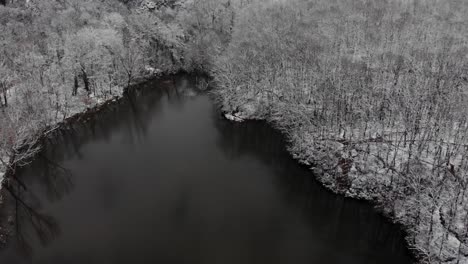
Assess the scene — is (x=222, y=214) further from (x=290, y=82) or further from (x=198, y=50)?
(x=198, y=50)

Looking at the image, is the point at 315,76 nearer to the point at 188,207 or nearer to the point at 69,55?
the point at 188,207

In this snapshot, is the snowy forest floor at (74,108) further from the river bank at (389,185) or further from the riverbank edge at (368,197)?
the river bank at (389,185)

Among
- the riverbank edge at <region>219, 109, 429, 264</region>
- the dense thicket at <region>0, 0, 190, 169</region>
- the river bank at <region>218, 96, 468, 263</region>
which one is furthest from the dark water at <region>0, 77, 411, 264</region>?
the dense thicket at <region>0, 0, 190, 169</region>

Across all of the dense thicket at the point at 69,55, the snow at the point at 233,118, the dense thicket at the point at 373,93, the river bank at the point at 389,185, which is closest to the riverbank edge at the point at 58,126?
the dense thicket at the point at 69,55

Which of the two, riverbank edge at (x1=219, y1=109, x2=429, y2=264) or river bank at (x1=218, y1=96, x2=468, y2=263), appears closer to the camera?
river bank at (x1=218, y1=96, x2=468, y2=263)

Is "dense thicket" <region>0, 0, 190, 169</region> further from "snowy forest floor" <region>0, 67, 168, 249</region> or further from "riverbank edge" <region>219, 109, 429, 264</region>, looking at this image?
"riverbank edge" <region>219, 109, 429, 264</region>

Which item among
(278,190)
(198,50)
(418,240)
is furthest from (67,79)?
(418,240)

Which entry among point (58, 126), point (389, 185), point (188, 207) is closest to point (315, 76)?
point (389, 185)
